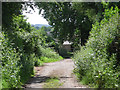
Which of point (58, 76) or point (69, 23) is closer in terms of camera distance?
point (58, 76)

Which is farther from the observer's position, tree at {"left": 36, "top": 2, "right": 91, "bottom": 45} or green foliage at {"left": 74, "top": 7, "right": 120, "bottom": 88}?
tree at {"left": 36, "top": 2, "right": 91, "bottom": 45}

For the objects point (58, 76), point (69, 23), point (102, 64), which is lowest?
point (58, 76)

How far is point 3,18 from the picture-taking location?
11086 millimetres

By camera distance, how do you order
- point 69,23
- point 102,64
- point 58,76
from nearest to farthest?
point 102,64, point 58,76, point 69,23

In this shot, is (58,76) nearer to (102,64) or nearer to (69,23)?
(102,64)

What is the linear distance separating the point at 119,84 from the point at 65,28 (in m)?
30.7

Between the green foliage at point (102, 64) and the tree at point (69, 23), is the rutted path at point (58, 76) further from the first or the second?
the tree at point (69, 23)

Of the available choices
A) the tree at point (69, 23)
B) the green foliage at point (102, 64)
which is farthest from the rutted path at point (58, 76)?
the tree at point (69, 23)

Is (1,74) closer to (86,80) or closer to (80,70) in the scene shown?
(86,80)

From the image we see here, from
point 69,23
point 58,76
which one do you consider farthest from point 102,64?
point 69,23

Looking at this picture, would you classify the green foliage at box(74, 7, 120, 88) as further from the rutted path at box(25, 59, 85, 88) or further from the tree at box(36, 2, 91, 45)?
the tree at box(36, 2, 91, 45)

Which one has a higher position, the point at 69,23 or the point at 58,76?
the point at 69,23

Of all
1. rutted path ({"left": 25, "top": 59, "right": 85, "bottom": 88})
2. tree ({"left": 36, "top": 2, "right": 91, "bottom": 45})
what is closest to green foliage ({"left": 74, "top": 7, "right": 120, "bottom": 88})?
rutted path ({"left": 25, "top": 59, "right": 85, "bottom": 88})

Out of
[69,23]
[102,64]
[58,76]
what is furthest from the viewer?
[69,23]
